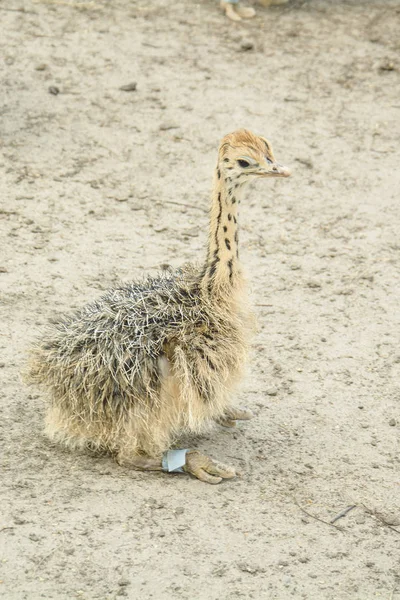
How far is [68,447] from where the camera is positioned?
5.20m

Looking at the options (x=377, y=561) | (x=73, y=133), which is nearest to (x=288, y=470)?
(x=377, y=561)

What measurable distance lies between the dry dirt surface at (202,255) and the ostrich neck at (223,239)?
86 cm

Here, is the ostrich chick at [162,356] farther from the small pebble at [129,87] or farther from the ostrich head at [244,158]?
the small pebble at [129,87]

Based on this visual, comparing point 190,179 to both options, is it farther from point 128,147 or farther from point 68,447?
point 68,447

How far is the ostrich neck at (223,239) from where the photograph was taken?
16.4 ft

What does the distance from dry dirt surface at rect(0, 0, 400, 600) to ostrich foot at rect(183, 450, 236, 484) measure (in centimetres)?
6

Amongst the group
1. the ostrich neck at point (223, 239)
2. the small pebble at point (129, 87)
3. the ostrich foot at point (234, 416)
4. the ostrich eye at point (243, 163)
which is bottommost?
the ostrich foot at point (234, 416)

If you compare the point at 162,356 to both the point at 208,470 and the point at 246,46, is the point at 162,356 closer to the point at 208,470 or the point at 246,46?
the point at 208,470

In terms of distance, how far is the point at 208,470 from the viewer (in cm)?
501

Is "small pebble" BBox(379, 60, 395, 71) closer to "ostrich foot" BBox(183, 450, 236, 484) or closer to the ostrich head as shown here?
the ostrich head

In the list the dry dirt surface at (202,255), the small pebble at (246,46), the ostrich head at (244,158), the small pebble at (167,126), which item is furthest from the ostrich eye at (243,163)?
the small pebble at (246,46)

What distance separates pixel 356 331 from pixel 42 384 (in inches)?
83.6

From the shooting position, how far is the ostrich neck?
5.01 metres

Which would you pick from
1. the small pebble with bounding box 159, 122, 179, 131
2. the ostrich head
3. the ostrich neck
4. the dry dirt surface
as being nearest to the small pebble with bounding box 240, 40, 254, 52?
the dry dirt surface
